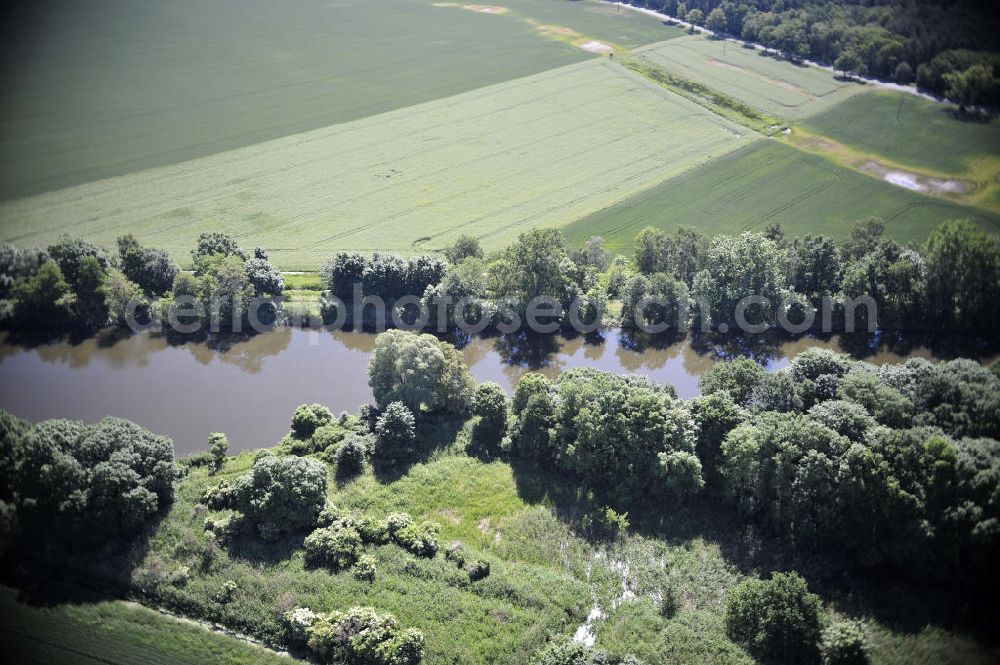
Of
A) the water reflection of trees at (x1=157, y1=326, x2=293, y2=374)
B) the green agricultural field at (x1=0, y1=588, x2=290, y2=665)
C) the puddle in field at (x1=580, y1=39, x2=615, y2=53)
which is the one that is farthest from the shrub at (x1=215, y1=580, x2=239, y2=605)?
the puddle in field at (x1=580, y1=39, x2=615, y2=53)

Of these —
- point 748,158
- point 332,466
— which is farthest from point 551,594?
point 748,158

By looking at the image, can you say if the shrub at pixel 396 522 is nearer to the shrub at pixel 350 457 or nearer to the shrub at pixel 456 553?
the shrub at pixel 456 553

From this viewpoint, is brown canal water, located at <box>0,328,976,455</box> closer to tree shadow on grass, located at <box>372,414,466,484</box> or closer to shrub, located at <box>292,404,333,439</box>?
shrub, located at <box>292,404,333,439</box>

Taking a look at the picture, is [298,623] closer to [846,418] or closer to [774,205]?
[846,418]

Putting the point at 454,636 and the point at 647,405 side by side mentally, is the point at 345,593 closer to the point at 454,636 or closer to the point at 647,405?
the point at 454,636

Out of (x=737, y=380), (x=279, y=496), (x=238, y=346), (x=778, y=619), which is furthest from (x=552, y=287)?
(x=778, y=619)

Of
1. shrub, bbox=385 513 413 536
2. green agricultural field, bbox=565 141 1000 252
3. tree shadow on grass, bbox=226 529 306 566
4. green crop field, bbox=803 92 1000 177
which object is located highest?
green crop field, bbox=803 92 1000 177

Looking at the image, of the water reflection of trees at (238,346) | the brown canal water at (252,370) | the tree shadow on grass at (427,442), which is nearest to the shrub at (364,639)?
the tree shadow on grass at (427,442)
